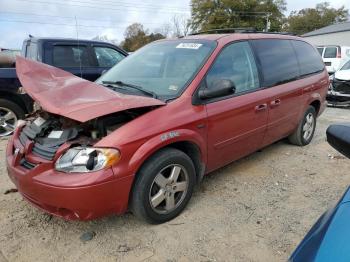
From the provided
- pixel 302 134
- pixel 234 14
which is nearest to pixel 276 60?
pixel 302 134

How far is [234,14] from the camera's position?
49438 millimetres

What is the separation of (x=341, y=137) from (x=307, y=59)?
13.2 ft

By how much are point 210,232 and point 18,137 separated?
2057 millimetres

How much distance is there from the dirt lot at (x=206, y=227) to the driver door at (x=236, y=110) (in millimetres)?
450

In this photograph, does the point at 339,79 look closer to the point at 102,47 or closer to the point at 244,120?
the point at 102,47

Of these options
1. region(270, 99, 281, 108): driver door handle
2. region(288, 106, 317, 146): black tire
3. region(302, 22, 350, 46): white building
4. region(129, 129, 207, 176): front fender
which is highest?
region(129, 129, 207, 176): front fender

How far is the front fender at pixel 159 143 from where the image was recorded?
113 inches

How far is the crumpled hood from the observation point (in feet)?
9.12

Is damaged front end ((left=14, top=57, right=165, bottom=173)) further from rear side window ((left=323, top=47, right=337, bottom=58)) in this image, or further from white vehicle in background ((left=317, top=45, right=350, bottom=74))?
rear side window ((left=323, top=47, right=337, bottom=58))

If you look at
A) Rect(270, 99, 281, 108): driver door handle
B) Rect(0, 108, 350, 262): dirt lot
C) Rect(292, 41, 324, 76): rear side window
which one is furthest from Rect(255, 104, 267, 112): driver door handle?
Rect(292, 41, 324, 76): rear side window

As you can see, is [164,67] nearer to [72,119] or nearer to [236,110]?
[236,110]

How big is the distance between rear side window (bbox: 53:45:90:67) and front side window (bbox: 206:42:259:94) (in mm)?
3868

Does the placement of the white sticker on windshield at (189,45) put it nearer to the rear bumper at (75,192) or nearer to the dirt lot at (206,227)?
the dirt lot at (206,227)

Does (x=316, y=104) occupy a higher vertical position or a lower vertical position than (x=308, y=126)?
higher
